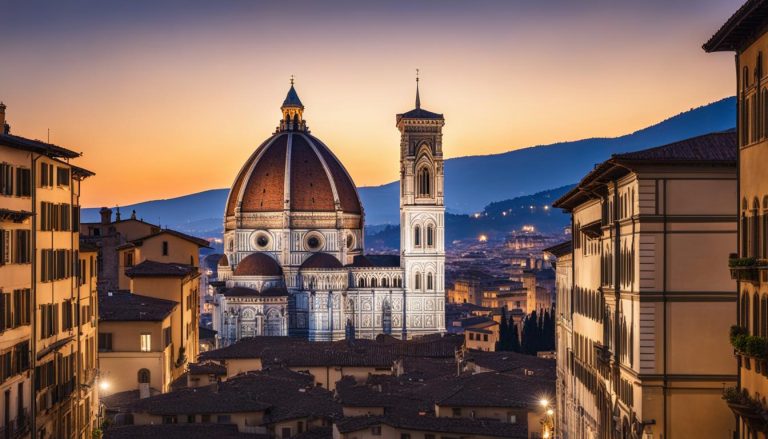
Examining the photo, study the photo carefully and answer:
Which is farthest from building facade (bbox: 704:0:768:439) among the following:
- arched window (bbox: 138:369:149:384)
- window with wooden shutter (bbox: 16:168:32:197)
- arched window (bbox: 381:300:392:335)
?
arched window (bbox: 381:300:392:335)

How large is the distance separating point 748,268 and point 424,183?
398ft

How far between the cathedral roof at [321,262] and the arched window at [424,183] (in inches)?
415

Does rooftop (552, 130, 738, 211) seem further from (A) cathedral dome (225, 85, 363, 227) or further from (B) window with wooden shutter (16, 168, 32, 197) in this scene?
(A) cathedral dome (225, 85, 363, 227)

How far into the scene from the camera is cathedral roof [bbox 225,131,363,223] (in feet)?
483

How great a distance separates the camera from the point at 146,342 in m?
62.8

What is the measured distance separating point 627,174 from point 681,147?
5.23ft

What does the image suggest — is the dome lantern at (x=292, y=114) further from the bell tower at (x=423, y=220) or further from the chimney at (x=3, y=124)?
the chimney at (x=3, y=124)

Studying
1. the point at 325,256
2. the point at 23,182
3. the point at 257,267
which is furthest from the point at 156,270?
the point at 325,256

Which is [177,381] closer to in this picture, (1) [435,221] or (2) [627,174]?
(2) [627,174]

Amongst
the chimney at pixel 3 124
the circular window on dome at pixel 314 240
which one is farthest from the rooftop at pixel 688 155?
the circular window on dome at pixel 314 240

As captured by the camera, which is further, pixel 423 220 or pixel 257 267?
pixel 423 220

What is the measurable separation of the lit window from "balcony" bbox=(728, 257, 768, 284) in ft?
141

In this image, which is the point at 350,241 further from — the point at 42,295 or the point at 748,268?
the point at 748,268

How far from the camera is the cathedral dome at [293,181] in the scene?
483ft
